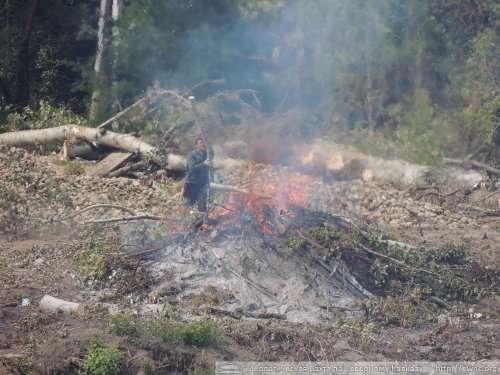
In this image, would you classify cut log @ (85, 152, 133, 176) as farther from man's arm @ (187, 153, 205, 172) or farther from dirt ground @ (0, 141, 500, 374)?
dirt ground @ (0, 141, 500, 374)

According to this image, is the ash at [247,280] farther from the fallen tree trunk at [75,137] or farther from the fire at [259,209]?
the fallen tree trunk at [75,137]

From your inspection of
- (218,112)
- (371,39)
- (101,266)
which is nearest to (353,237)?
(101,266)

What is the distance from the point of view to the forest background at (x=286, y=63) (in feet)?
57.0

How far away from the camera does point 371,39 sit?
1962 centimetres

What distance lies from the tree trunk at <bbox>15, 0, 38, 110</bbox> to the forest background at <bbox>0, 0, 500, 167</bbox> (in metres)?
0.03

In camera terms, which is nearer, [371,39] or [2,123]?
[2,123]

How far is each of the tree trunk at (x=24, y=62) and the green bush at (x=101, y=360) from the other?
11.8 m

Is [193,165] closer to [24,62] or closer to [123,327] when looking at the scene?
[123,327]

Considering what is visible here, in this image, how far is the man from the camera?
38.4ft

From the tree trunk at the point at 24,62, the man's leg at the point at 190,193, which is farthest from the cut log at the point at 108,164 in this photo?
the tree trunk at the point at 24,62

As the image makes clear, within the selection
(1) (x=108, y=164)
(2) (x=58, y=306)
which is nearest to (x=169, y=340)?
(2) (x=58, y=306)

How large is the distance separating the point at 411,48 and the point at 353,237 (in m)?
10.4

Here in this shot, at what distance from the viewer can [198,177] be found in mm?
11766

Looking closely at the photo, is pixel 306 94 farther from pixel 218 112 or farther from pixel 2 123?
pixel 2 123
